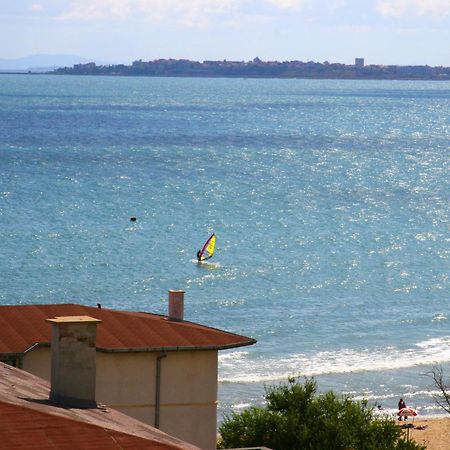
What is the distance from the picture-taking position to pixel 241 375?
161 ft

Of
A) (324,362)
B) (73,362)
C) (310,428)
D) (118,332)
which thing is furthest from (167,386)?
(324,362)

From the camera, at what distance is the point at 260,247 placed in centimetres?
8375

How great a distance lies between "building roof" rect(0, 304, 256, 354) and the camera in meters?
27.1

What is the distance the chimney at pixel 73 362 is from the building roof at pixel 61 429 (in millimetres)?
221

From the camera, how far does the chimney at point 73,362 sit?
18.5 meters

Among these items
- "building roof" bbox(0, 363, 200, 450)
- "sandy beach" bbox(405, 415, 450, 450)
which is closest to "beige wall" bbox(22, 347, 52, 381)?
"building roof" bbox(0, 363, 200, 450)

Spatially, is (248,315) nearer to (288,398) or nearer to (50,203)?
(288,398)

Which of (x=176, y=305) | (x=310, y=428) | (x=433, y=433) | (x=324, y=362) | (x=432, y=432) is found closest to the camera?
(x=176, y=305)

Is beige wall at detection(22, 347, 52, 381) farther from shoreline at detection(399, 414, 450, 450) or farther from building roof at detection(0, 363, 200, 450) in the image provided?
shoreline at detection(399, 414, 450, 450)

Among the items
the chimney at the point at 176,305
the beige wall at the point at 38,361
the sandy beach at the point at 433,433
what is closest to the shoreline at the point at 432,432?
the sandy beach at the point at 433,433

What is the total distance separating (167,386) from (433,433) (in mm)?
17571

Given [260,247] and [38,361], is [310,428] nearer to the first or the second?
[38,361]

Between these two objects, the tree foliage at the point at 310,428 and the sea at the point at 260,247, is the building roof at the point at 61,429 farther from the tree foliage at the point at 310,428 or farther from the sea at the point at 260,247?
the sea at the point at 260,247

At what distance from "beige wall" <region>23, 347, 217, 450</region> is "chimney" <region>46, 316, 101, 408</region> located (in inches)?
330
